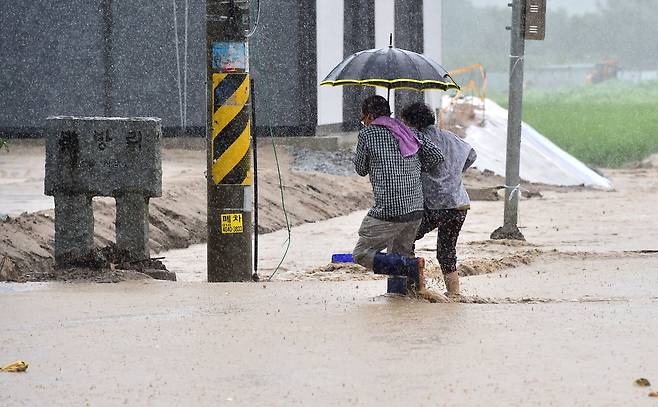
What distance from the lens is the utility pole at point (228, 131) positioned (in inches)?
425

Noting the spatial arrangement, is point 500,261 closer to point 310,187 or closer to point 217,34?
point 217,34

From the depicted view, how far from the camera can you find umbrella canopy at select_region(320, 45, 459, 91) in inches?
408

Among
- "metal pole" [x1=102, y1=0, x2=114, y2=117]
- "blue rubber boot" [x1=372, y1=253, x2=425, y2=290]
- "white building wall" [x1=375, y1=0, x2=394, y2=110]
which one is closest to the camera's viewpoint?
"blue rubber boot" [x1=372, y1=253, x2=425, y2=290]

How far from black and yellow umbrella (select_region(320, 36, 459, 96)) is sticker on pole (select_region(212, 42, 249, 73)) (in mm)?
709

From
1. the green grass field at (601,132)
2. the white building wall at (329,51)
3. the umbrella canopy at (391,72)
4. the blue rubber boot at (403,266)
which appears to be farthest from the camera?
the green grass field at (601,132)

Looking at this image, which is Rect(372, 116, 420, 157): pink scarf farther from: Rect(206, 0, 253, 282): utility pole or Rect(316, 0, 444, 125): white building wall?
Rect(316, 0, 444, 125): white building wall

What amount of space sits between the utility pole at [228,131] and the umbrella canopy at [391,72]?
745mm

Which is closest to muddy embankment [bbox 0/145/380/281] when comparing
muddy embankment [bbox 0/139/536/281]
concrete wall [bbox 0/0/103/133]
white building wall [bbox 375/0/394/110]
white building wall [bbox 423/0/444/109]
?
muddy embankment [bbox 0/139/536/281]

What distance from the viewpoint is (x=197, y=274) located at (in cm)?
1284

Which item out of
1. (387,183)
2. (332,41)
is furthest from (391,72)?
(332,41)

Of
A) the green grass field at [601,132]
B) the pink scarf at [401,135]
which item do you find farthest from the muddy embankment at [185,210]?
the green grass field at [601,132]

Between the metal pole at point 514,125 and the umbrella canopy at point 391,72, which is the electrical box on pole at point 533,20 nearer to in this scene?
the metal pole at point 514,125

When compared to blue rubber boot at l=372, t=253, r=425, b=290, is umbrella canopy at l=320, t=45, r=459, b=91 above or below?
above

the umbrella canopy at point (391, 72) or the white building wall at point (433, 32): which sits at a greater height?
the umbrella canopy at point (391, 72)
